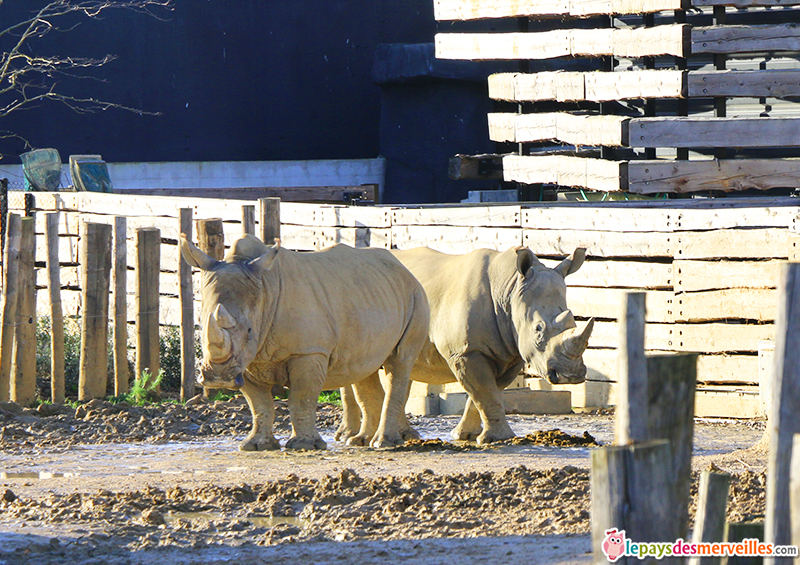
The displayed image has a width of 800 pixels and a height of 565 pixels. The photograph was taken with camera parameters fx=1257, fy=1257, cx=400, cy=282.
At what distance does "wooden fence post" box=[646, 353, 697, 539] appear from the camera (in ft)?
13.6

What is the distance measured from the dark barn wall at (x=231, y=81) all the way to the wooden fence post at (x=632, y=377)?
14.8 meters

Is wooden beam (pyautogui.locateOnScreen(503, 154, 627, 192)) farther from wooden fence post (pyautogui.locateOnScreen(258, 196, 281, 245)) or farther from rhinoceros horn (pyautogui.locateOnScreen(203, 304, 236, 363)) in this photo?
rhinoceros horn (pyautogui.locateOnScreen(203, 304, 236, 363))

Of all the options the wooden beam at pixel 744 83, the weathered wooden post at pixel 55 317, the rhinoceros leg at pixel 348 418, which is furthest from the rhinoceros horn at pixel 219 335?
the wooden beam at pixel 744 83

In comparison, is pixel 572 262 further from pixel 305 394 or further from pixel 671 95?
pixel 671 95

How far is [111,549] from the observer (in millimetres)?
6270

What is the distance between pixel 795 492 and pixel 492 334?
611 centimetres

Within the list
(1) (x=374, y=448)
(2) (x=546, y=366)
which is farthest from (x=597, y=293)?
(1) (x=374, y=448)

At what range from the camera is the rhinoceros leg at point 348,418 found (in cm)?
1005

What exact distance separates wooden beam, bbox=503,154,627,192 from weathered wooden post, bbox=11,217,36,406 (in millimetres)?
5931

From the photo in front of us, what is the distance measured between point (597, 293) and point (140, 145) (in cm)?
912

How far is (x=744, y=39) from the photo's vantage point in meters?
12.9

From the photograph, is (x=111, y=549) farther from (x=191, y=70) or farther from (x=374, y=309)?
(x=191, y=70)

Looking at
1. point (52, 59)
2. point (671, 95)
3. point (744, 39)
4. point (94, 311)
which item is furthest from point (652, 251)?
point (52, 59)

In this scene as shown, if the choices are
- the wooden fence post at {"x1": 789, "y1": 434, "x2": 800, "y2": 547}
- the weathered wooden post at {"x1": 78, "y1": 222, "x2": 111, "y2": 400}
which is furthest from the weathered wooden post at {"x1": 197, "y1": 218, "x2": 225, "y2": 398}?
the wooden fence post at {"x1": 789, "y1": 434, "x2": 800, "y2": 547}
